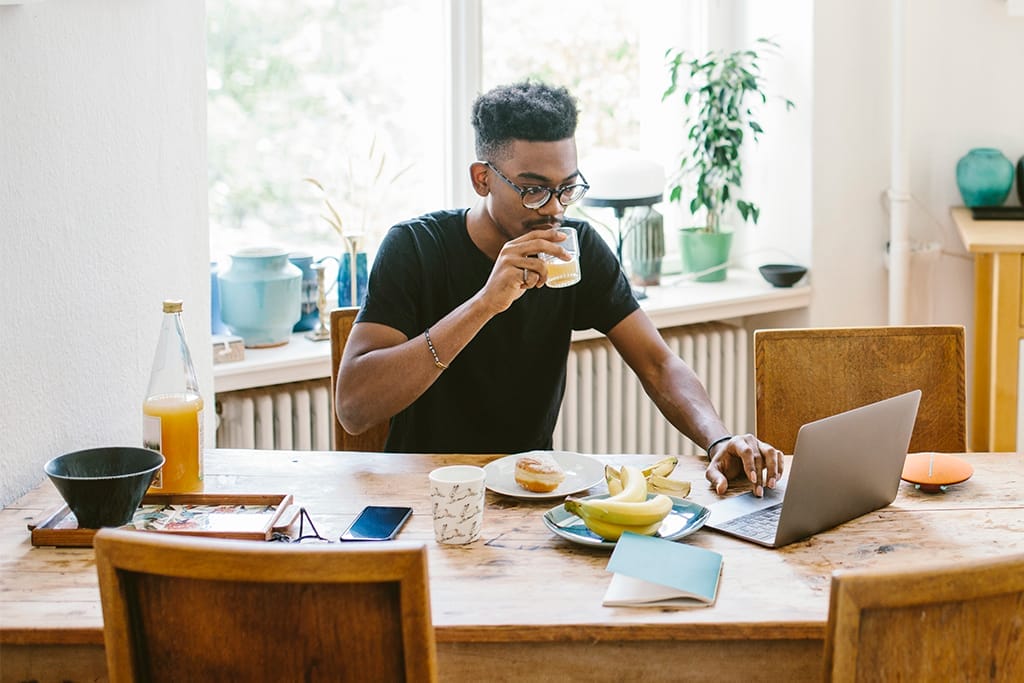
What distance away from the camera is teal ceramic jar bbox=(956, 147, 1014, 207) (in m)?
3.41

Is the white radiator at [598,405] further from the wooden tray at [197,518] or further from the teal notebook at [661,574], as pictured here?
the teal notebook at [661,574]

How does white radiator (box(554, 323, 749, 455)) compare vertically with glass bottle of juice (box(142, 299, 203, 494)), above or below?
below

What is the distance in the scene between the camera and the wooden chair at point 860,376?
229 centimetres

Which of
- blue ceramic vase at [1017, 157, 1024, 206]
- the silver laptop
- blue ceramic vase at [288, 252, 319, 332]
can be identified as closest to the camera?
the silver laptop

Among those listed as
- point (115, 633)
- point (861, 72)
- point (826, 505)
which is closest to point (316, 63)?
point (861, 72)

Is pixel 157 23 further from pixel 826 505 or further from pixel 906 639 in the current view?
pixel 906 639

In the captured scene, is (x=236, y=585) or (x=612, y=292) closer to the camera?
(x=236, y=585)

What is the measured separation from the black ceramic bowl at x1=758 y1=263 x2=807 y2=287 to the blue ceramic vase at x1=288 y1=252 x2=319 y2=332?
1320mm

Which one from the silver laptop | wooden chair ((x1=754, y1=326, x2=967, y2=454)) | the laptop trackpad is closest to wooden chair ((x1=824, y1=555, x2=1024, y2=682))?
the silver laptop

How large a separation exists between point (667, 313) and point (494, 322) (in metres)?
1.13

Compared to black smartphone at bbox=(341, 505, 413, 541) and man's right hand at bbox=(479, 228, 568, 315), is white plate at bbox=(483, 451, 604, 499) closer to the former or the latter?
black smartphone at bbox=(341, 505, 413, 541)

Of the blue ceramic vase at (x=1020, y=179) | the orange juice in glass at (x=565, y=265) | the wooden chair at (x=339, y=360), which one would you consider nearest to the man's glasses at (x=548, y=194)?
the orange juice in glass at (x=565, y=265)

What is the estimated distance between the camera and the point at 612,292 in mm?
2375

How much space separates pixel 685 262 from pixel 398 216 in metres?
0.91
